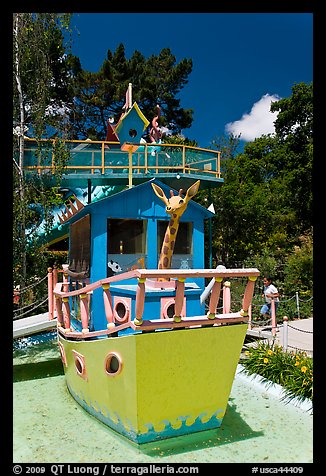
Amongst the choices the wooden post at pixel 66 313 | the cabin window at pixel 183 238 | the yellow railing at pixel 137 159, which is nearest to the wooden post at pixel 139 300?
the wooden post at pixel 66 313

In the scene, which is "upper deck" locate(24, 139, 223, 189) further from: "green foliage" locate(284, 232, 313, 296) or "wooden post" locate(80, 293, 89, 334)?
"wooden post" locate(80, 293, 89, 334)

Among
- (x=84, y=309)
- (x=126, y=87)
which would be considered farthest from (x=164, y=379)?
(x=126, y=87)

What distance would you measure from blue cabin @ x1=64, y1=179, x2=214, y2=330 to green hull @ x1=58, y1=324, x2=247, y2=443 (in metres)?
1.35

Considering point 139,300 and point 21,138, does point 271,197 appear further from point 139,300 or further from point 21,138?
point 139,300

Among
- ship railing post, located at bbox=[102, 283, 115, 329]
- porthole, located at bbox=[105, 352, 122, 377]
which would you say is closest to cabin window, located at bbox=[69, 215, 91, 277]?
porthole, located at bbox=[105, 352, 122, 377]

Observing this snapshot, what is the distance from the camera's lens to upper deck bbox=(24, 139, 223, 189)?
11195 mm

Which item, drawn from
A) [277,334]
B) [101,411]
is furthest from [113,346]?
[277,334]

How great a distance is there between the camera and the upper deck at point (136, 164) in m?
11.2

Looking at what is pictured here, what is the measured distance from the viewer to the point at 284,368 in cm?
695

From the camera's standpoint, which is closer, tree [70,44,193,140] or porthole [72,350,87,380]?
porthole [72,350,87,380]

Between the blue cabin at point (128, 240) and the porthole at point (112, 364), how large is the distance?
1053mm

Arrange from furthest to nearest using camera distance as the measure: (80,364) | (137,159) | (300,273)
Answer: (300,273)
(137,159)
(80,364)

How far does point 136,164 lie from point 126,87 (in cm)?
1237

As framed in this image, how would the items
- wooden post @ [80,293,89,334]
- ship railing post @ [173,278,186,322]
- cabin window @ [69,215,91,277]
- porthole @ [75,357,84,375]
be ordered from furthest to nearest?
cabin window @ [69,215,91,277]
porthole @ [75,357,84,375]
wooden post @ [80,293,89,334]
ship railing post @ [173,278,186,322]
